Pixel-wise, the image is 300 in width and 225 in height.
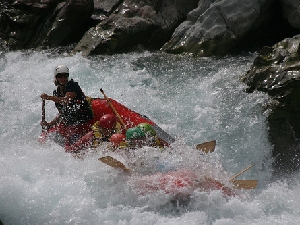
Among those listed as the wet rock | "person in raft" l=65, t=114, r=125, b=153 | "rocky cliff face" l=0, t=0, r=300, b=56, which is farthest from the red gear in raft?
"rocky cliff face" l=0, t=0, r=300, b=56

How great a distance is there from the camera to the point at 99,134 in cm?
622

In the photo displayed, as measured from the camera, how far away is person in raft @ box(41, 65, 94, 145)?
6.41 m

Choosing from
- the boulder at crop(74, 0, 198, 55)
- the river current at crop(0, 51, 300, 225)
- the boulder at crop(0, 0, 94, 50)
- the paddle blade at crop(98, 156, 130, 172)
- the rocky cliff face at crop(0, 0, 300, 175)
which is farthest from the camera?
the boulder at crop(0, 0, 94, 50)

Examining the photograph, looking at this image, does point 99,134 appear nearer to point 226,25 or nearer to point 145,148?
point 145,148

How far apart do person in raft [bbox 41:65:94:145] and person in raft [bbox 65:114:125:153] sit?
1.13ft

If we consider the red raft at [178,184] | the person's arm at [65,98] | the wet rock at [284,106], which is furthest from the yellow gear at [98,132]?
the wet rock at [284,106]

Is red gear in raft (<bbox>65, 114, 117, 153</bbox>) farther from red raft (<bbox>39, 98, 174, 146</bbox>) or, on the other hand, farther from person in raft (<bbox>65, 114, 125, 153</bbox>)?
red raft (<bbox>39, 98, 174, 146</bbox>)

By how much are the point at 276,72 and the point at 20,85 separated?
5.44 metres

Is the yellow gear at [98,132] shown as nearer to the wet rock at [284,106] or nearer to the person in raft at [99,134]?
the person in raft at [99,134]

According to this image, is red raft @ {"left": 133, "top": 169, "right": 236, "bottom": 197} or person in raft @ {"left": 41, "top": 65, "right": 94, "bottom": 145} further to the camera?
person in raft @ {"left": 41, "top": 65, "right": 94, "bottom": 145}

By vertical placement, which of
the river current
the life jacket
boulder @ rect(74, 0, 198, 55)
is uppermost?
boulder @ rect(74, 0, 198, 55)

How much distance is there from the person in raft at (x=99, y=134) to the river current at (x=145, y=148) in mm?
159

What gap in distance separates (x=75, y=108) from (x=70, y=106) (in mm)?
80

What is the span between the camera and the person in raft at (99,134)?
20.2 ft
